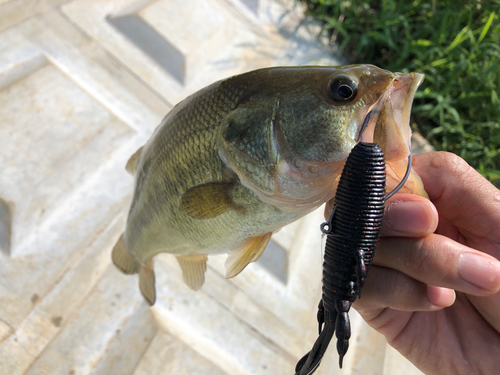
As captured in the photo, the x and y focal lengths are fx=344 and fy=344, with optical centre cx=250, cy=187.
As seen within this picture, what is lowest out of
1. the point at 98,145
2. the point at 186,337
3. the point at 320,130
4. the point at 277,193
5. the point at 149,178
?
the point at 186,337

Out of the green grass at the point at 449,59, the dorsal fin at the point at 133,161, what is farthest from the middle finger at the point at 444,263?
the green grass at the point at 449,59

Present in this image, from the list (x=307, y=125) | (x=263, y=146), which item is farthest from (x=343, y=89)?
(x=263, y=146)

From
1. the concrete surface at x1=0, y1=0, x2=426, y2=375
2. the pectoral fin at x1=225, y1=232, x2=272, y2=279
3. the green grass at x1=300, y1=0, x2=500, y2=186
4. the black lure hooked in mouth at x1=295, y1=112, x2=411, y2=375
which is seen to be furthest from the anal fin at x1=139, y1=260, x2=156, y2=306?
the green grass at x1=300, y1=0, x2=500, y2=186

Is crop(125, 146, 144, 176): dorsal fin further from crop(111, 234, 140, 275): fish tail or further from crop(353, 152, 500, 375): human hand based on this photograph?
crop(353, 152, 500, 375): human hand

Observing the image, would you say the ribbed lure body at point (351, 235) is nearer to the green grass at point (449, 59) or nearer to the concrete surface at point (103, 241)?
the concrete surface at point (103, 241)

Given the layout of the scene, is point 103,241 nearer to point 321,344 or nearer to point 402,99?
point 321,344

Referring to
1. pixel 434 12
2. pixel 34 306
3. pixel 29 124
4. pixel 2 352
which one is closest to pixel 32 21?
pixel 29 124

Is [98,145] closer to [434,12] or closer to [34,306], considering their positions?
[34,306]
